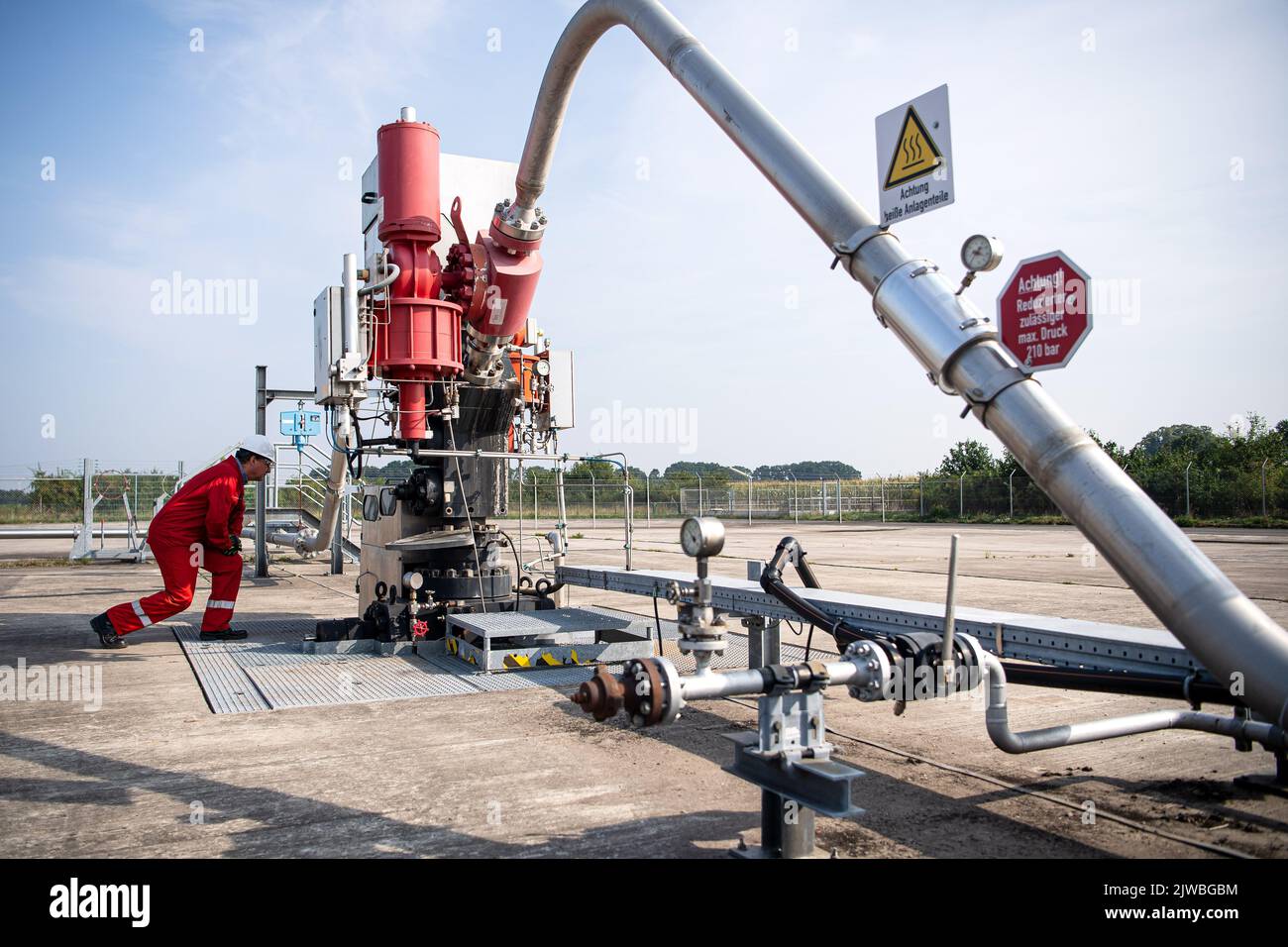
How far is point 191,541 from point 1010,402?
7.25 meters

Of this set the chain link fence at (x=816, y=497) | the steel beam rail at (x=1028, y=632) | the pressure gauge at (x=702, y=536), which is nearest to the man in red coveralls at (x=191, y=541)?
the steel beam rail at (x=1028, y=632)

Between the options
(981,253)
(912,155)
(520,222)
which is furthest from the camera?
(520,222)

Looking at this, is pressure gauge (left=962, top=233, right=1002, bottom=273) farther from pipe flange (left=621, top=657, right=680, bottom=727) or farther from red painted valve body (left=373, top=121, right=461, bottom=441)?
red painted valve body (left=373, top=121, right=461, bottom=441)

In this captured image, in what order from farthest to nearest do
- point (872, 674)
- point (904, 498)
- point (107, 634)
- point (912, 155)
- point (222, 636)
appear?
point (904, 498)
point (222, 636)
point (107, 634)
point (912, 155)
point (872, 674)

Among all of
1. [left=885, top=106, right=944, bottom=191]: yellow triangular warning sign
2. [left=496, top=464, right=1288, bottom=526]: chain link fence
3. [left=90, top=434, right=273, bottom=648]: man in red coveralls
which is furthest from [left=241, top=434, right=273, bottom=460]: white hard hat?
[left=496, top=464, right=1288, bottom=526]: chain link fence

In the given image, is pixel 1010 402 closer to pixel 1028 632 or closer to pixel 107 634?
pixel 1028 632

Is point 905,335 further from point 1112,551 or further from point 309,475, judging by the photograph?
point 309,475

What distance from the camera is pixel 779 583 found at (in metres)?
4.54

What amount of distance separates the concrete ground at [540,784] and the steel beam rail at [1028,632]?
2.28 ft

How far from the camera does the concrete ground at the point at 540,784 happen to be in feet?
11.5

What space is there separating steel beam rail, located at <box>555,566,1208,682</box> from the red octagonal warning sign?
1.15m

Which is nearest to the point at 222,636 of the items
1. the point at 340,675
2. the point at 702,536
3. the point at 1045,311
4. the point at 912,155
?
the point at 340,675

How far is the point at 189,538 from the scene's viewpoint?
313 inches
